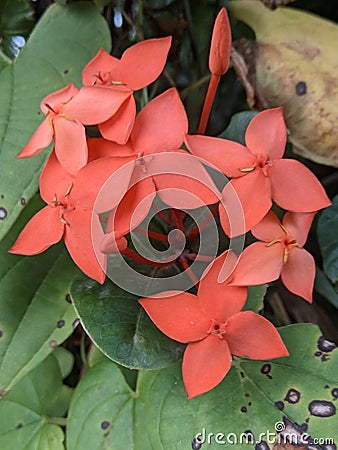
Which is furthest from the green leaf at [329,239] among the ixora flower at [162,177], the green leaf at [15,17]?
the green leaf at [15,17]

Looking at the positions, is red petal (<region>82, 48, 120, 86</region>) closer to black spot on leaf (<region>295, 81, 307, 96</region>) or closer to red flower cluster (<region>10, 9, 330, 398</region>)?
red flower cluster (<region>10, 9, 330, 398</region>)

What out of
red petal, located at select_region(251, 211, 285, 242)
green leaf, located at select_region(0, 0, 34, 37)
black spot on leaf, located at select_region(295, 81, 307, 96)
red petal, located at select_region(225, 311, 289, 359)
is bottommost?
red petal, located at select_region(225, 311, 289, 359)

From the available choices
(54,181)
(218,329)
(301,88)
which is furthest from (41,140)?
(301,88)

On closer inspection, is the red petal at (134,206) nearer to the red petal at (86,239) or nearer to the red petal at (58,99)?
the red petal at (86,239)

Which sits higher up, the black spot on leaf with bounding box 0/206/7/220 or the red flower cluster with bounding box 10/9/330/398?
the red flower cluster with bounding box 10/9/330/398

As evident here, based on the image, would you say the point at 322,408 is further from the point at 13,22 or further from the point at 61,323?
the point at 13,22

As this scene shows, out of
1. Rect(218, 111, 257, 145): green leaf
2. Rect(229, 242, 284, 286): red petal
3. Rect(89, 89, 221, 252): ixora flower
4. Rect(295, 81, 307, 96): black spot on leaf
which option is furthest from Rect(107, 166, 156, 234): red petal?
Rect(295, 81, 307, 96): black spot on leaf
